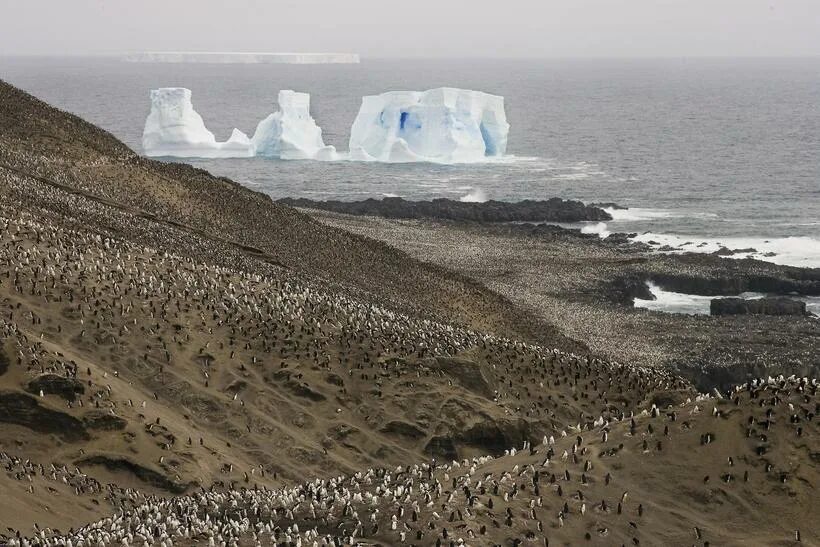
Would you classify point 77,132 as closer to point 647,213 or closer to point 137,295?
point 137,295

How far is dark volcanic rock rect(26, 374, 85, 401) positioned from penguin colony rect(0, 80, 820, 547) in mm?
47

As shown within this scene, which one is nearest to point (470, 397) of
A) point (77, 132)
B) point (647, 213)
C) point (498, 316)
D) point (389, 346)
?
point (389, 346)

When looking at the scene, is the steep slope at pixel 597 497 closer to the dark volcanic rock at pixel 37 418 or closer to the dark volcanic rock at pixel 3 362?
the dark volcanic rock at pixel 37 418

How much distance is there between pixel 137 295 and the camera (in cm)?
3042

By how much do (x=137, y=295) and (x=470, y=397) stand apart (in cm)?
916

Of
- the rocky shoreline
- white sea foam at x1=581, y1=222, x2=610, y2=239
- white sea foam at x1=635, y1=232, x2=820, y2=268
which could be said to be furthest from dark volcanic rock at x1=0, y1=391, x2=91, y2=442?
white sea foam at x1=581, y1=222, x2=610, y2=239

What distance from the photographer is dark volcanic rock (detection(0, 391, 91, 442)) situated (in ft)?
77.2

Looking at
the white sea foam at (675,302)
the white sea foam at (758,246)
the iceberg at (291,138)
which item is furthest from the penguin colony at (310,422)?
the iceberg at (291,138)

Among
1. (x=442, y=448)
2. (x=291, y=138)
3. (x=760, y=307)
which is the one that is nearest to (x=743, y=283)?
(x=760, y=307)

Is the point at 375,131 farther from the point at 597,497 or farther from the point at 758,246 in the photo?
the point at 597,497

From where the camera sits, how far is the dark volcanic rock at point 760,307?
2146 inches

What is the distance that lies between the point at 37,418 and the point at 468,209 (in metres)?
58.9

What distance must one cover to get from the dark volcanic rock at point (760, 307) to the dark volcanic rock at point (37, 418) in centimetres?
3822

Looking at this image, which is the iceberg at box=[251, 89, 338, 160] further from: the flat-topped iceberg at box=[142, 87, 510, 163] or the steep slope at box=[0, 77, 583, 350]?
the steep slope at box=[0, 77, 583, 350]
